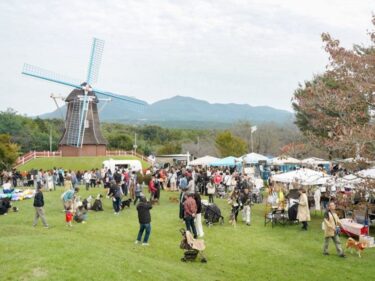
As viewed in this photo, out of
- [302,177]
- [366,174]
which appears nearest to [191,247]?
[366,174]

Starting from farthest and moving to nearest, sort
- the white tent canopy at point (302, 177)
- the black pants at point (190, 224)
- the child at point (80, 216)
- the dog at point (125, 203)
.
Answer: the dog at point (125, 203)
the white tent canopy at point (302, 177)
the child at point (80, 216)
the black pants at point (190, 224)

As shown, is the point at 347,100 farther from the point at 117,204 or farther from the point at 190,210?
the point at 117,204

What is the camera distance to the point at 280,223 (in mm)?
18578

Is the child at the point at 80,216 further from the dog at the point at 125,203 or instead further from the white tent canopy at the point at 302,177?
the white tent canopy at the point at 302,177

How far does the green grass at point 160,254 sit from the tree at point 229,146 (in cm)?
4097

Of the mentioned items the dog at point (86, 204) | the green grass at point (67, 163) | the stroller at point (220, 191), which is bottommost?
the dog at point (86, 204)

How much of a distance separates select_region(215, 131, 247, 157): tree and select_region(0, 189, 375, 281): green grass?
41.0m

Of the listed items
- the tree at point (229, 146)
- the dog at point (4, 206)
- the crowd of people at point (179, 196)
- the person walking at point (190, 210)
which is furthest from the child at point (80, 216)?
the tree at point (229, 146)

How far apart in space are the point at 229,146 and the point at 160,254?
47455 millimetres

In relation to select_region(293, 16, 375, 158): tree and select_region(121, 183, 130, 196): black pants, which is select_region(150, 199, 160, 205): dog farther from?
select_region(293, 16, 375, 158): tree

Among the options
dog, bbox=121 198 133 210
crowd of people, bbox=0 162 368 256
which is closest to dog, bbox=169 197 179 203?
crowd of people, bbox=0 162 368 256

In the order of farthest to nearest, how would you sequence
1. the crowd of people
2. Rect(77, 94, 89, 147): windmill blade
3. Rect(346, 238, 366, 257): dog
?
1. Rect(77, 94, 89, 147): windmill blade
2. the crowd of people
3. Rect(346, 238, 366, 257): dog

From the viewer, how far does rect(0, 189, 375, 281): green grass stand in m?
10.2

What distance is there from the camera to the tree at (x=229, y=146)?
5984cm
